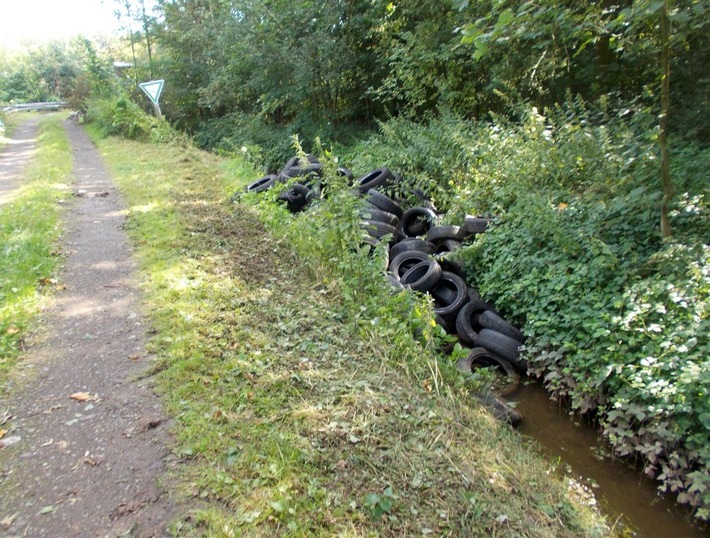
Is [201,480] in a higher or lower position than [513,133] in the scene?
lower

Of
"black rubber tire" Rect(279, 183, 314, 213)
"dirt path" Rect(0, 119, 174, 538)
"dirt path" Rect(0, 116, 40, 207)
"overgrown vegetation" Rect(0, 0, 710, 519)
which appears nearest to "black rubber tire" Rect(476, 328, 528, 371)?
"overgrown vegetation" Rect(0, 0, 710, 519)

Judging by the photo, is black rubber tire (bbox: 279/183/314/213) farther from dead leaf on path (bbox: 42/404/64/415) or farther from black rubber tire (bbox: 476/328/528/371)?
dead leaf on path (bbox: 42/404/64/415)

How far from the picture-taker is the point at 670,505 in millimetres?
3912

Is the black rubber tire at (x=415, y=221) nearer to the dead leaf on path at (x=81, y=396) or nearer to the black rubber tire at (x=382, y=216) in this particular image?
the black rubber tire at (x=382, y=216)

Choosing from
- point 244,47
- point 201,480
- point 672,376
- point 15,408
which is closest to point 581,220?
point 672,376

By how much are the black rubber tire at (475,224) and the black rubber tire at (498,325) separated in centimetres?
169

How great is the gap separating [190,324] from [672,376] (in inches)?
170

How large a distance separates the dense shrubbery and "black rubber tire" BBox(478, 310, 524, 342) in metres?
0.20

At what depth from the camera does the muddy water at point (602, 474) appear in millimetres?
3744

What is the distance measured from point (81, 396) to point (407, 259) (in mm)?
4900

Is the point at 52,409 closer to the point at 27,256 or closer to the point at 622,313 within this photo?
the point at 27,256

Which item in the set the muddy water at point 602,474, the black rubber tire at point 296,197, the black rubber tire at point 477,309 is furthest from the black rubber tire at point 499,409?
the black rubber tire at point 296,197

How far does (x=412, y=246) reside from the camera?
777cm

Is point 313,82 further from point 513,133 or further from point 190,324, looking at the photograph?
point 190,324
